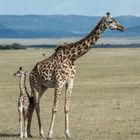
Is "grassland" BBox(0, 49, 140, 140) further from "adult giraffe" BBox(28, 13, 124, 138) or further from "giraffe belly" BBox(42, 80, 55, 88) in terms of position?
"giraffe belly" BBox(42, 80, 55, 88)

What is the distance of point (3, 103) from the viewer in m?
23.9

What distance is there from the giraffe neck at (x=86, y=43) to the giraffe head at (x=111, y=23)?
18 centimetres

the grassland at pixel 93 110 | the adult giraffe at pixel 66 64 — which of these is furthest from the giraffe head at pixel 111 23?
the grassland at pixel 93 110

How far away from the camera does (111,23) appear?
47.0 ft

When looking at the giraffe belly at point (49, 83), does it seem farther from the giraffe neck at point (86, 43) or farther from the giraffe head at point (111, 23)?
the giraffe head at point (111, 23)

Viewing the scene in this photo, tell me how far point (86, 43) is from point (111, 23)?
74cm

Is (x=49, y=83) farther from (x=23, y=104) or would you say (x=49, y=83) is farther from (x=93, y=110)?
(x=93, y=110)

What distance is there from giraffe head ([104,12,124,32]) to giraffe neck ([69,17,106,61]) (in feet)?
0.59

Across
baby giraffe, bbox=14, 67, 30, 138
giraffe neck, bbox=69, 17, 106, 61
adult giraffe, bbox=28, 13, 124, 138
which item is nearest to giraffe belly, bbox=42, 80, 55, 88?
adult giraffe, bbox=28, 13, 124, 138

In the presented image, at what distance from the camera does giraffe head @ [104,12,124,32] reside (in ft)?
46.8

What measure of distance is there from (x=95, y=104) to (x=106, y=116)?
3417 mm

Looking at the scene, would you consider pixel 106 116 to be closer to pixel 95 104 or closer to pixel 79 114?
pixel 79 114

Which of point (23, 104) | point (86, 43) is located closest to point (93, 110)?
point (23, 104)

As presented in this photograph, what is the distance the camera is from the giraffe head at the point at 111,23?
1427 centimetres
